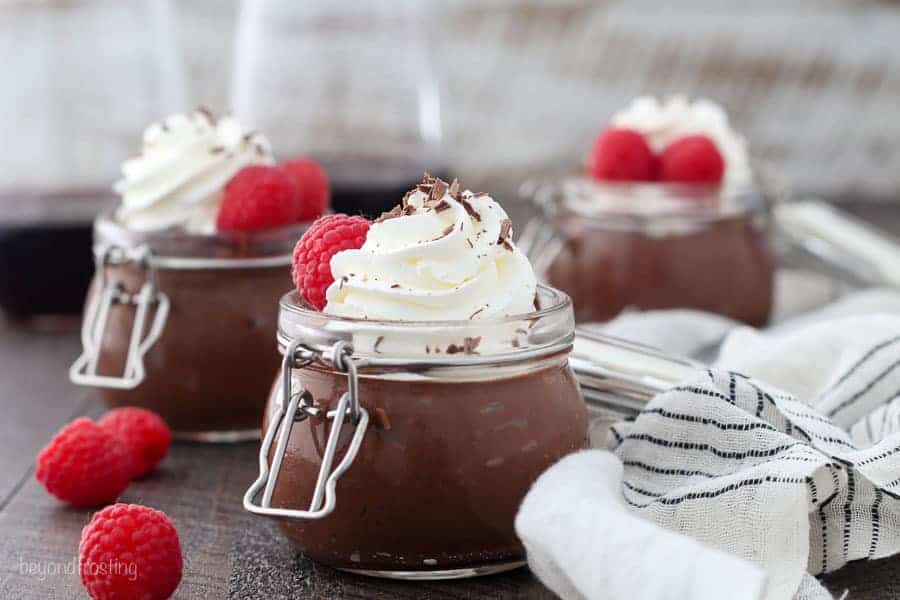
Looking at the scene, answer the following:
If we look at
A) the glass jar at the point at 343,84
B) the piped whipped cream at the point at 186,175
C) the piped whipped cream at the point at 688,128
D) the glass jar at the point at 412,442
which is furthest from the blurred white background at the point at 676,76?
the glass jar at the point at 412,442

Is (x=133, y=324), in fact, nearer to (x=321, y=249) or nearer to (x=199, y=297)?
(x=199, y=297)

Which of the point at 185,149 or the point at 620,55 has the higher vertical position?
the point at 185,149

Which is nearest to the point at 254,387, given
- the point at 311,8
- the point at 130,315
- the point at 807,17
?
the point at 130,315

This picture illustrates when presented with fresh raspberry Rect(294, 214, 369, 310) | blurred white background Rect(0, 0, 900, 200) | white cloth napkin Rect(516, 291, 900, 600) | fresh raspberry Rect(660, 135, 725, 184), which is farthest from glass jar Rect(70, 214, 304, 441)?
blurred white background Rect(0, 0, 900, 200)

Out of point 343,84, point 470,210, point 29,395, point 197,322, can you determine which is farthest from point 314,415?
point 343,84

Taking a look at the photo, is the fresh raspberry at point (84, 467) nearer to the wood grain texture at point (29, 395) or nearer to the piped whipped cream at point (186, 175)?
the wood grain texture at point (29, 395)

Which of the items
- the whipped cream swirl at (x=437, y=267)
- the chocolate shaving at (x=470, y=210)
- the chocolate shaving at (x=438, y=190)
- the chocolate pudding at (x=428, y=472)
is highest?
the chocolate shaving at (x=438, y=190)

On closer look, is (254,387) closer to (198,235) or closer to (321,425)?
(198,235)
